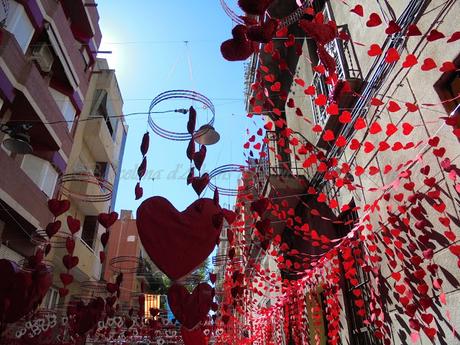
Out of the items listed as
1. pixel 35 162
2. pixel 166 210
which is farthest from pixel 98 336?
pixel 166 210

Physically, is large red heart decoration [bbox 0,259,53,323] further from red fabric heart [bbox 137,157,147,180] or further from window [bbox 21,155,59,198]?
window [bbox 21,155,59,198]

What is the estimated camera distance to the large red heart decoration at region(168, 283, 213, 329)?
477cm

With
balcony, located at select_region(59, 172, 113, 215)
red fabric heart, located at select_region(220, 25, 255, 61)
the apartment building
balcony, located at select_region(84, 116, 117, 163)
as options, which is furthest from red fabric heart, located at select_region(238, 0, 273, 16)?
balcony, located at select_region(84, 116, 117, 163)

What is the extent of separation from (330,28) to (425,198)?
97.7 inches

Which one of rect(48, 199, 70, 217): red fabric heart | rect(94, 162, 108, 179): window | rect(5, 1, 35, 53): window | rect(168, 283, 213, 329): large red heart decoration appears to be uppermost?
rect(94, 162, 108, 179): window

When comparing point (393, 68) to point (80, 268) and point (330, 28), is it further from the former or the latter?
point (80, 268)

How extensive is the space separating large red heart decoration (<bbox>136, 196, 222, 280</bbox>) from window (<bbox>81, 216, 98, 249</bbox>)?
610 inches

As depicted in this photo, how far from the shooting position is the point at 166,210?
505cm

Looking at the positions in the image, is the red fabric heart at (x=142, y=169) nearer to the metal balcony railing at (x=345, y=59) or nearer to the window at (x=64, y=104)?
the metal balcony railing at (x=345, y=59)

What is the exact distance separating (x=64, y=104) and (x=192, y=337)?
1264 cm

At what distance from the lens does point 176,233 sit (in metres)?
4.84

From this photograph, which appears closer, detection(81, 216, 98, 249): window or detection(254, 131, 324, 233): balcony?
detection(254, 131, 324, 233): balcony

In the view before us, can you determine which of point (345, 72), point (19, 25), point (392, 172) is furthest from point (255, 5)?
point (19, 25)

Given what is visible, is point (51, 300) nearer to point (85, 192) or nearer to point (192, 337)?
point (85, 192)
